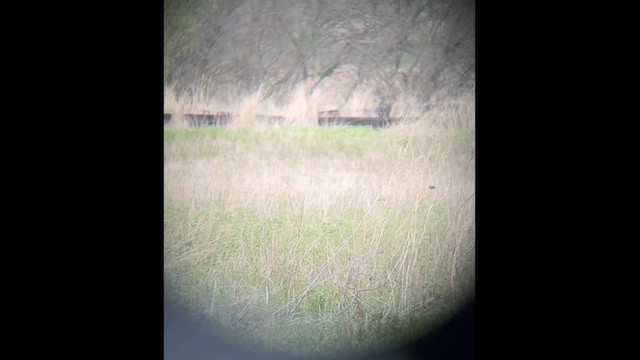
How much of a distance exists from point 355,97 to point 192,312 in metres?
0.93

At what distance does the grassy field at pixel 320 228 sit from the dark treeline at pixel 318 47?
0.47 ft

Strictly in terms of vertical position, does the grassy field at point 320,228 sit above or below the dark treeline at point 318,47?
below

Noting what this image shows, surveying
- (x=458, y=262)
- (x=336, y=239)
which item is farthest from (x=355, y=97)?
(x=458, y=262)

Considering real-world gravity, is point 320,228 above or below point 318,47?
below

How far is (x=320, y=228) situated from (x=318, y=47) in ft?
2.03

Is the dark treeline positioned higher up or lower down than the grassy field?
higher up

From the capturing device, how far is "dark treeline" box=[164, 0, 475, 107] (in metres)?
2.62

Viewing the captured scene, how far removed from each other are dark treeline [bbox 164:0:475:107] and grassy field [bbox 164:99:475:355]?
0.47 ft

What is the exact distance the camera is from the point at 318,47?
2.61 m

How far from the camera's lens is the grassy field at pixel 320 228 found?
2.64 meters

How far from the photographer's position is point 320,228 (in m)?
2.65
